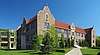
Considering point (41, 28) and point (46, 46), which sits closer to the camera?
point (46, 46)

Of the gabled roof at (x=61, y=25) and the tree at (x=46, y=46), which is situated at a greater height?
the gabled roof at (x=61, y=25)

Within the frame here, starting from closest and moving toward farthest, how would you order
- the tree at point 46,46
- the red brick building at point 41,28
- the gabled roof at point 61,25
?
the tree at point 46,46
the red brick building at point 41,28
the gabled roof at point 61,25

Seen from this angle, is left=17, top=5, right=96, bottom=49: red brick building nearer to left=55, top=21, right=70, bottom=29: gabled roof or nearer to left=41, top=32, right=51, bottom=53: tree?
left=55, top=21, right=70, bottom=29: gabled roof

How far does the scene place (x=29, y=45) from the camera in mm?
68688

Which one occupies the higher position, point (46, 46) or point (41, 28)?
point (41, 28)

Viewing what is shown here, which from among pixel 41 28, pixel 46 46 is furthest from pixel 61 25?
pixel 46 46

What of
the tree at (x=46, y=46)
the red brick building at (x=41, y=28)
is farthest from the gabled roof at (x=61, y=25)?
the tree at (x=46, y=46)

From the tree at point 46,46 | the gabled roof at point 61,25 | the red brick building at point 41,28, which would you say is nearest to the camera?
the tree at point 46,46

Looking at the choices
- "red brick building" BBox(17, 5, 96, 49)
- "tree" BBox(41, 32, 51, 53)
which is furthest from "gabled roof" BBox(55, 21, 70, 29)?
"tree" BBox(41, 32, 51, 53)

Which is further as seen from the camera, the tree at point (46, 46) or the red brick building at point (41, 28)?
the red brick building at point (41, 28)

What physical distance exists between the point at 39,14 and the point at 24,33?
31.7 feet

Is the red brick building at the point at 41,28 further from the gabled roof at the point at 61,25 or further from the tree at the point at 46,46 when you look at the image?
the tree at the point at 46,46

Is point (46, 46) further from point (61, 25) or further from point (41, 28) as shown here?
point (61, 25)

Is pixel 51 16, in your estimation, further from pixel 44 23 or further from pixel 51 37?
pixel 51 37
